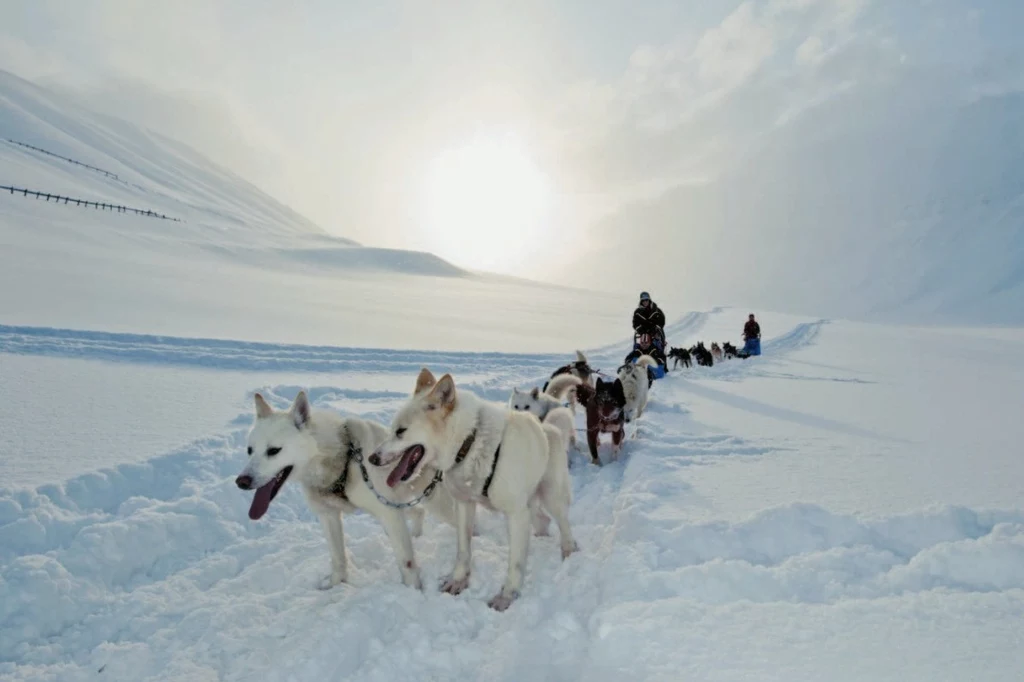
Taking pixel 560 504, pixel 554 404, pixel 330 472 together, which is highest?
Answer: pixel 554 404

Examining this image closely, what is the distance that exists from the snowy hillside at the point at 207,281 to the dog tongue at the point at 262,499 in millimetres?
8565

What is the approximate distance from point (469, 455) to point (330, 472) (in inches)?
34.1

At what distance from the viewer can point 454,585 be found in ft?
11.4

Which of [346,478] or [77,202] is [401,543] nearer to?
[346,478]

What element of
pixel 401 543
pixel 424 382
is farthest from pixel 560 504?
pixel 424 382

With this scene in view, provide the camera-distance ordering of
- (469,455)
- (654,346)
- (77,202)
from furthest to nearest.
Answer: (77,202)
(654,346)
(469,455)

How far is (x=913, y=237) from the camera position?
95.6 m

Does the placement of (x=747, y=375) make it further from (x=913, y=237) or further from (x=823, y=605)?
(x=913, y=237)

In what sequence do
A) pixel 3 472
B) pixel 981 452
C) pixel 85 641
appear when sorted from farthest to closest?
pixel 981 452 < pixel 3 472 < pixel 85 641

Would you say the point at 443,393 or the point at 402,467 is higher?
the point at 443,393

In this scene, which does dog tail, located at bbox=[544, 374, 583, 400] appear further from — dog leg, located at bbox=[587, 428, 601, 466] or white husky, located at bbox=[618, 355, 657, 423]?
dog leg, located at bbox=[587, 428, 601, 466]

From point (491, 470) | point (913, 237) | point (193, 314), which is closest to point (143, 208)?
point (193, 314)

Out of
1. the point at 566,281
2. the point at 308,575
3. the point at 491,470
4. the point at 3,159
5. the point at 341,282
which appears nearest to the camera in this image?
the point at 491,470

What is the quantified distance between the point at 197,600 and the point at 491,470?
195 cm
